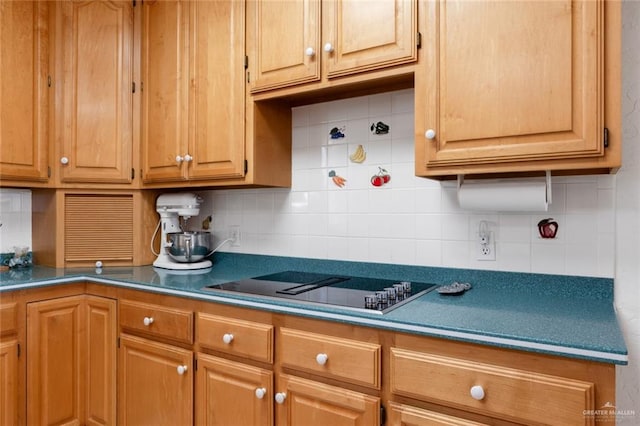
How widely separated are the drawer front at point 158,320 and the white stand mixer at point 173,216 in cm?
39

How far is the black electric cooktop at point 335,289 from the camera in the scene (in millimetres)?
1410

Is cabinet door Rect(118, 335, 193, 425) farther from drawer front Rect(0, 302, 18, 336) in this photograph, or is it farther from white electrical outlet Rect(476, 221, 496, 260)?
white electrical outlet Rect(476, 221, 496, 260)

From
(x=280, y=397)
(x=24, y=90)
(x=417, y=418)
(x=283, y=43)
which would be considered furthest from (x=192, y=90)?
(x=417, y=418)

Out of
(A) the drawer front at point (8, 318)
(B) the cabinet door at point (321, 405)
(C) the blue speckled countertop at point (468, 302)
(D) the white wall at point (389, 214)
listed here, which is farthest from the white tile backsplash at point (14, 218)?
(B) the cabinet door at point (321, 405)

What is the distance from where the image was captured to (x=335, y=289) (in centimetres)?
171

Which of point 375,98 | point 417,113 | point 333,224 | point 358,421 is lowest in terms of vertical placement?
point 358,421

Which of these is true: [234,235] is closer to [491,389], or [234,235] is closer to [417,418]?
[417,418]

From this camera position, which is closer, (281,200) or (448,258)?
(448,258)

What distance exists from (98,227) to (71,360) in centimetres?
73

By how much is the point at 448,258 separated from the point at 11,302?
1.92 m

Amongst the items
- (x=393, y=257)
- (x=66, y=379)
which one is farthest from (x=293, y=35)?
(x=66, y=379)

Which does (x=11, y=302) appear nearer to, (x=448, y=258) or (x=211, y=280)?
(x=211, y=280)

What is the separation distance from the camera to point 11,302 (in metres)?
1.87

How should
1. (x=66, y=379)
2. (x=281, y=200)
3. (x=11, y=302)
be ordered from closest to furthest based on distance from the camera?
1. (x=11, y=302)
2. (x=66, y=379)
3. (x=281, y=200)
